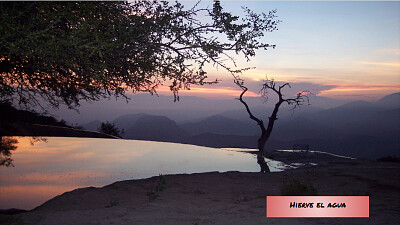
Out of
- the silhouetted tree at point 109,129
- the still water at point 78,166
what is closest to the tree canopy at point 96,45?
the still water at point 78,166

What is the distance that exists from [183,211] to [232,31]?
374cm

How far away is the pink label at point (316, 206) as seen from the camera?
6625 mm

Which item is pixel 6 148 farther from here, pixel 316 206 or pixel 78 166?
pixel 316 206

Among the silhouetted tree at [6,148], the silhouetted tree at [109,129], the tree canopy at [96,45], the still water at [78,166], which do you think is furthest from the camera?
the silhouetted tree at [109,129]

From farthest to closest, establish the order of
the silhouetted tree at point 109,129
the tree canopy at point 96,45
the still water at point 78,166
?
the silhouetted tree at point 109,129 < the still water at point 78,166 < the tree canopy at point 96,45

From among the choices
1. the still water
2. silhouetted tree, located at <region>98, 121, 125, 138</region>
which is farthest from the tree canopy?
silhouetted tree, located at <region>98, 121, 125, 138</region>

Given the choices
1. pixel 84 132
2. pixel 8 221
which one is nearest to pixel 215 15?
pixel 8 221

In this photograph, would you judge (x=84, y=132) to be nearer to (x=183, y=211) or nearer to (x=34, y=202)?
(x=34, y=202)

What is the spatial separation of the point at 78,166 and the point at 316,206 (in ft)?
26.2

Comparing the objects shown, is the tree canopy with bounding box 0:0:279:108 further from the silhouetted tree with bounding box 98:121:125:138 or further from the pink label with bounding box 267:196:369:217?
the silhouetted tree with bounding box 98:121:125:138

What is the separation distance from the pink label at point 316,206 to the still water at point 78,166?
491cm

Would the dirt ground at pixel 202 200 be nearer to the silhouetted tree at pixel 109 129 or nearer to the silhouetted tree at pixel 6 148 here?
the silhouetted tree at pixel 6 148

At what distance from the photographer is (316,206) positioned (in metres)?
7.07

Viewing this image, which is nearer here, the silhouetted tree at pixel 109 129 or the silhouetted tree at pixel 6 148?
the silhouetted tree at pixel 6 148
